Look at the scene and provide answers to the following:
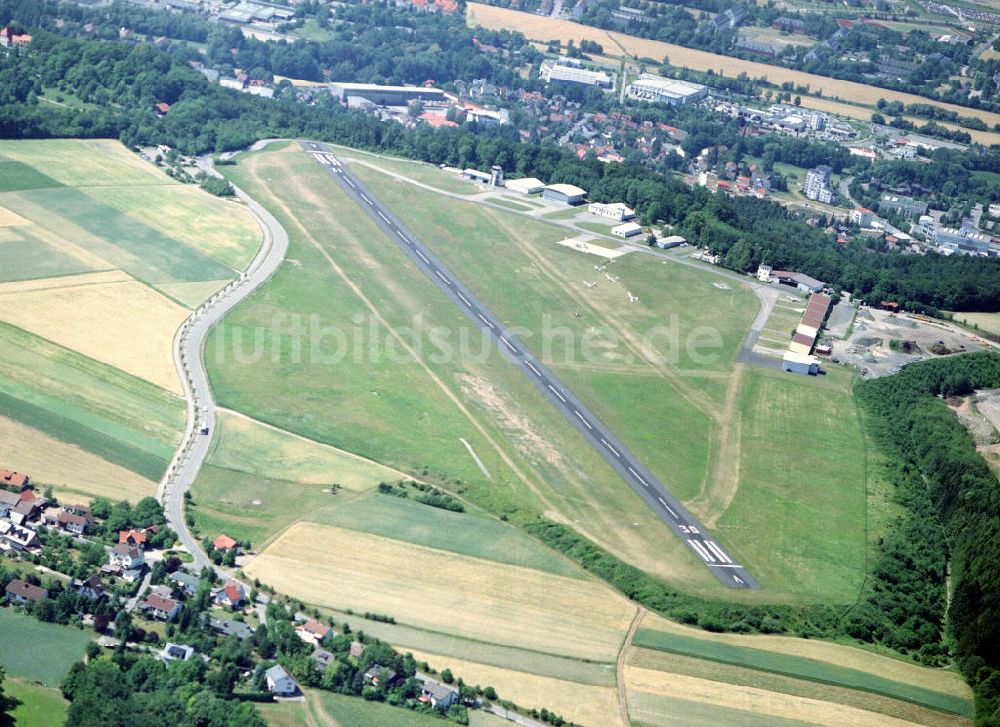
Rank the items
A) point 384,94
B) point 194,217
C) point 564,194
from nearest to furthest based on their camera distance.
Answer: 1. point 194,217
2. point 564,194
3. point 384,94

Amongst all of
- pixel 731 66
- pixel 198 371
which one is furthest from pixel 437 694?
pixel 731 66

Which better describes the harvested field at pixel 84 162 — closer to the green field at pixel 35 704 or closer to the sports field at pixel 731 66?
the green field at pixel 35 704

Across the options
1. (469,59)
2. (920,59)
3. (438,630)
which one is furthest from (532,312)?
(920,59)

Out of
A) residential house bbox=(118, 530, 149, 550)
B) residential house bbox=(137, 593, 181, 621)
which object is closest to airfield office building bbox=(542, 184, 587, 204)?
residential house bbox=(118, 530, 149, 550)

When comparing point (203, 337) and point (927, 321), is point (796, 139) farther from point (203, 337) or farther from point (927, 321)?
point (203, 337)

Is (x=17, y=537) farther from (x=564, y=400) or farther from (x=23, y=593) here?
(x=564, y=400)

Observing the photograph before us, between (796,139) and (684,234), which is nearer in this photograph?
(684,234)
